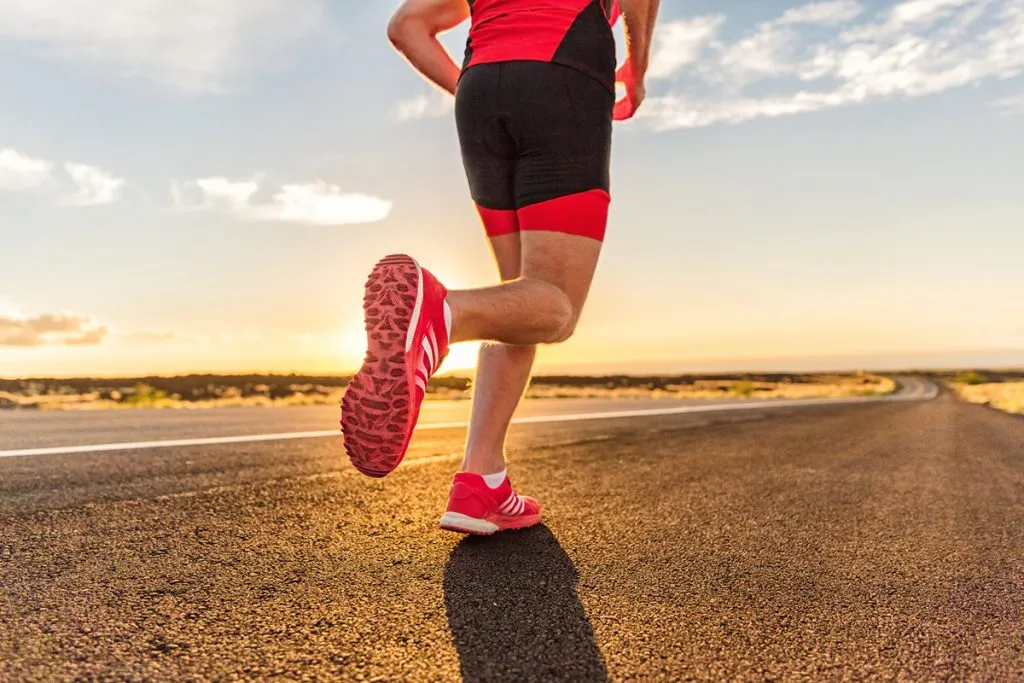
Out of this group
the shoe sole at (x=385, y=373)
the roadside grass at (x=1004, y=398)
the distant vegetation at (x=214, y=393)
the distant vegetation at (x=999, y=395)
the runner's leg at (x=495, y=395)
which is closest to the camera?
the shoe sole at (x=385, y=373)

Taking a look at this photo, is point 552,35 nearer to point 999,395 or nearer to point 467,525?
point 467,525

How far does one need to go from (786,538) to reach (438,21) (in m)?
2.31

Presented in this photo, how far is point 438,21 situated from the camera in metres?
3.01

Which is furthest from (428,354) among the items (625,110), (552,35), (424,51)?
(625,110)

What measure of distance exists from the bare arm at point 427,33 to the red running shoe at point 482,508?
161cm

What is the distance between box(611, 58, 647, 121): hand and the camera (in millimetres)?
3043

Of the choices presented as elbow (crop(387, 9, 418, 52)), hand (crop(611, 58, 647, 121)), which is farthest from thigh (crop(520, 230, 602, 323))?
elbow (crop(387, 9, 418, 52))

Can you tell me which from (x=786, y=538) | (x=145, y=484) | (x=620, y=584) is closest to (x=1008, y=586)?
(x=786, y=538)

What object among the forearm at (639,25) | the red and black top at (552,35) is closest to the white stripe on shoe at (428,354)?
the red and black top at (552,35)

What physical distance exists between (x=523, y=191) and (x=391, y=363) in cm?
87

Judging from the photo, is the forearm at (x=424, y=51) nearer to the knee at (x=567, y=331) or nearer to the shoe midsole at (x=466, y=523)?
the knee at (x=567, y=331)

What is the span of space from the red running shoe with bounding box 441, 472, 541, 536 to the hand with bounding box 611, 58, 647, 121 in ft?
5.14

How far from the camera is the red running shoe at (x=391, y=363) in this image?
1.88 metres

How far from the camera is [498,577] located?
1850 mm
